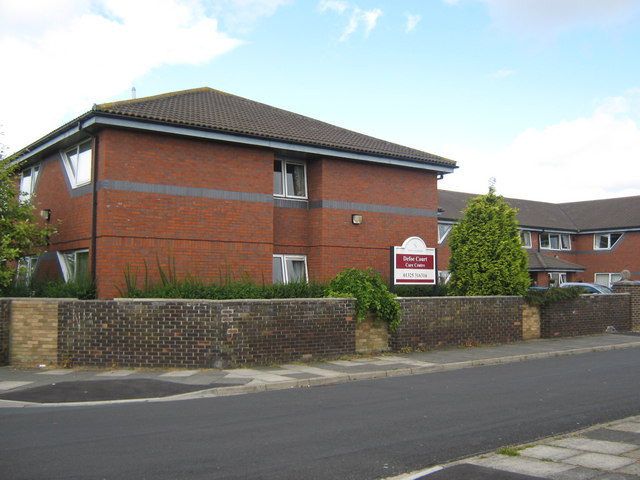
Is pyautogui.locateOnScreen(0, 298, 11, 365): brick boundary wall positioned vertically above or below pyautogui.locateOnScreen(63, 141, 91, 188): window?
below

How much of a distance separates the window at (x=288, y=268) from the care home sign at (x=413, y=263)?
3534 mm

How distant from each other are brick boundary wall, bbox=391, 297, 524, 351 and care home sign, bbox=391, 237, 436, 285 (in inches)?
44.3

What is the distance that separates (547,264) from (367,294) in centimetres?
2599

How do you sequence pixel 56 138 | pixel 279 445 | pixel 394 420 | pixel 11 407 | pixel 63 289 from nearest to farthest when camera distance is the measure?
pixel 279 445, pixel 394 420, pixel 11 407, pixel 63 289, pixel 56 138

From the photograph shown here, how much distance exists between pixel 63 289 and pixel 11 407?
6.30 m

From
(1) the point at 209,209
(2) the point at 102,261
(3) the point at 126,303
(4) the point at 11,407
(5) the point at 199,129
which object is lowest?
(4) the point at 11,407

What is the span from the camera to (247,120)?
744 inches

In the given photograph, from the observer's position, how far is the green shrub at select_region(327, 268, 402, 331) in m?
14.7

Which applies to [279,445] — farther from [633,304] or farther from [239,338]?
[633,304]

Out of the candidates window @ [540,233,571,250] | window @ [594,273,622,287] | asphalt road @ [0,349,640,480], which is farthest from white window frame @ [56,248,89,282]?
window @ [594,273,622,287]

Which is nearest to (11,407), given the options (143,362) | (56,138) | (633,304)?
(143,362)

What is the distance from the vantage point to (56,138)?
58.5 feet

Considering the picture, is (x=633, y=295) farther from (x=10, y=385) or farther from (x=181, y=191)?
(x=10, y=385)

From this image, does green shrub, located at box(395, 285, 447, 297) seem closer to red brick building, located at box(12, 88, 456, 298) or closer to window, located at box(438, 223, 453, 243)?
red brick building, located at box(12, 88, 456, 298)
